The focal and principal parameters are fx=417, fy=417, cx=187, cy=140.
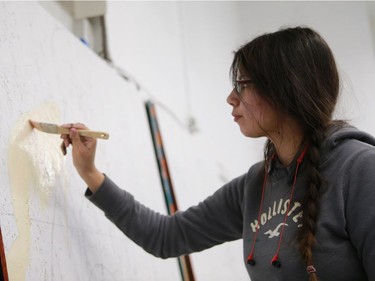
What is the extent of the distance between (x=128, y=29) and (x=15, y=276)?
3.67ft

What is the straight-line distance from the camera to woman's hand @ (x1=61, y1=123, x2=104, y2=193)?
0.72m

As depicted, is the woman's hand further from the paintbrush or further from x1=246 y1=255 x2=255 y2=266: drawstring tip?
x1=246 y1=255 x2=255 y2=266: drawstring tip

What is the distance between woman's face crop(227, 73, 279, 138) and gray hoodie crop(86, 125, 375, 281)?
3.0 inches

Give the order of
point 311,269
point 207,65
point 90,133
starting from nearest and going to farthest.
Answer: point 311,269, point 90,133, point 207,65

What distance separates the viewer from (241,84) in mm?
718

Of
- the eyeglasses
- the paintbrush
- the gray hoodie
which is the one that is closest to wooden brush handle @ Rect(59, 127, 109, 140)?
the paintbrush

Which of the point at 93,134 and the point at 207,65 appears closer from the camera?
the point at 93,134

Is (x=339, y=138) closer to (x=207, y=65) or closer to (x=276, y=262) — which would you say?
(x=276, y=262)

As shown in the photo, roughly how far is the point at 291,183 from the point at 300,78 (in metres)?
0.17

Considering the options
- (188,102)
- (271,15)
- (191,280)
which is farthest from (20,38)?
(271,15)

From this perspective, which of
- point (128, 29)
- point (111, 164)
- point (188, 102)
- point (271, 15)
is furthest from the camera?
point (271, 15)

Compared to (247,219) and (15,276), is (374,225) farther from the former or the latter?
(15,276)

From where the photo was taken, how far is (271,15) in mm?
2736

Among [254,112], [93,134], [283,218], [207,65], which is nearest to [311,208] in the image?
[283,218]
